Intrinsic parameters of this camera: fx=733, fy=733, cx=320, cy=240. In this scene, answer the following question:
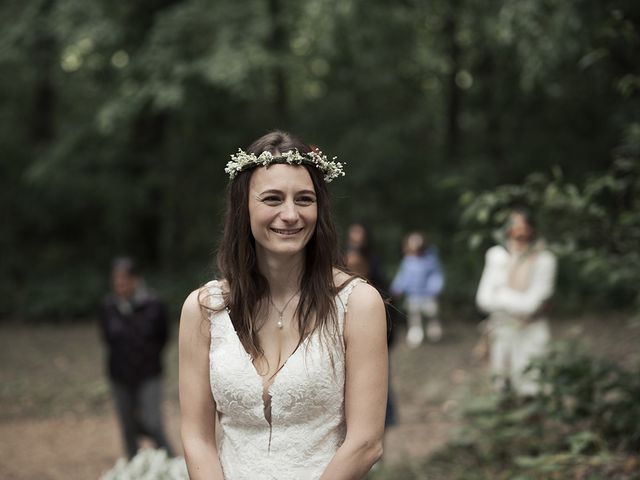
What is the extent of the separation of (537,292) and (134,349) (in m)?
3.51

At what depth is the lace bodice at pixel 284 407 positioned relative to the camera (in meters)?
2.42

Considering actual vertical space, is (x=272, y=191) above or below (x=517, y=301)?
above

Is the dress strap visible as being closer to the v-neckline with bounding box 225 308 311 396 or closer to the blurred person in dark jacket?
the v-neckline with bounding box 225 308 311 396

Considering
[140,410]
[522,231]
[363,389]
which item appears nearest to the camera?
[363,389]

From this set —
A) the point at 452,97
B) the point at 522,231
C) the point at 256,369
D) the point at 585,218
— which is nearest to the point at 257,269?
the point at 256,369

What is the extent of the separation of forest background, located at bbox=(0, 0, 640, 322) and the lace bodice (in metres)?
10.0

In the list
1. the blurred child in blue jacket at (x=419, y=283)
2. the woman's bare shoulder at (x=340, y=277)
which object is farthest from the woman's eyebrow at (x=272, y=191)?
the blurred child in blue jacket at (x=419, y=283)

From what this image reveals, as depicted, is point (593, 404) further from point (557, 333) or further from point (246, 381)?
point (557, 333)

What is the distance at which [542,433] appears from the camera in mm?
5168

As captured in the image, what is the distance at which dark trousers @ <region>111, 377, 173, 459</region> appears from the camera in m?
6.45

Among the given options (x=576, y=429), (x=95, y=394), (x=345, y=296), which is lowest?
(x=95, y=394)

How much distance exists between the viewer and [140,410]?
21.5 feet

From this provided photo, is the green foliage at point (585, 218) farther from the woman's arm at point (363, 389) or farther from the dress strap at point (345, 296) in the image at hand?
the woman's arm at point (363, 389)

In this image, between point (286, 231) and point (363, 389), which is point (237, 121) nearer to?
point (286, 231)
